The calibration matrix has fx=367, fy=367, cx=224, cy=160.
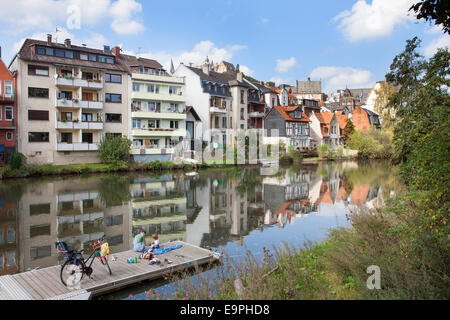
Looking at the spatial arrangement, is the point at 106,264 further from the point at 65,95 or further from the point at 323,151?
the point at 323,151

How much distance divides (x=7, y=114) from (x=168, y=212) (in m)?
28.5

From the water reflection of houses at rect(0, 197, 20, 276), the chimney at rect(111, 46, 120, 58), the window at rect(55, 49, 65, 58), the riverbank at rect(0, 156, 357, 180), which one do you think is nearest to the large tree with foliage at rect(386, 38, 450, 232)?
the water reflection of houses at rect(0, 197, 20, 276)

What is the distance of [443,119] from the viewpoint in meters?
8.24

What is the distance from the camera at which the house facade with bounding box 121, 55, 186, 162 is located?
51597mm

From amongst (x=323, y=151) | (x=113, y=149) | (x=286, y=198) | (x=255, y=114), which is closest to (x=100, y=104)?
(x=113, y=149)

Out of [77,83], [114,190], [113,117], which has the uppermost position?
[77,83]

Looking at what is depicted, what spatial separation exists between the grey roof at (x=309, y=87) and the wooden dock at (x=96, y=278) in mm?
139839

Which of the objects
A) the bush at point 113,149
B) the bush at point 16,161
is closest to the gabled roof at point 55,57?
the bush at point 113,149

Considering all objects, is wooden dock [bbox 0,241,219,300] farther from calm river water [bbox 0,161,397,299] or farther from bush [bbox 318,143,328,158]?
bush [bbox 318,143,328,158]

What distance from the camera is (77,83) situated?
149 ft

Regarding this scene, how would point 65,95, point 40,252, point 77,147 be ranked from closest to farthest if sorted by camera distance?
1. point 40,252
2. point 77,147
3. point 65,95

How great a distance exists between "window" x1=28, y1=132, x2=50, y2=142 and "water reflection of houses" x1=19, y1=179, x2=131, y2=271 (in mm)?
13790

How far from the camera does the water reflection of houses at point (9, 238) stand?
13501 millimetres
